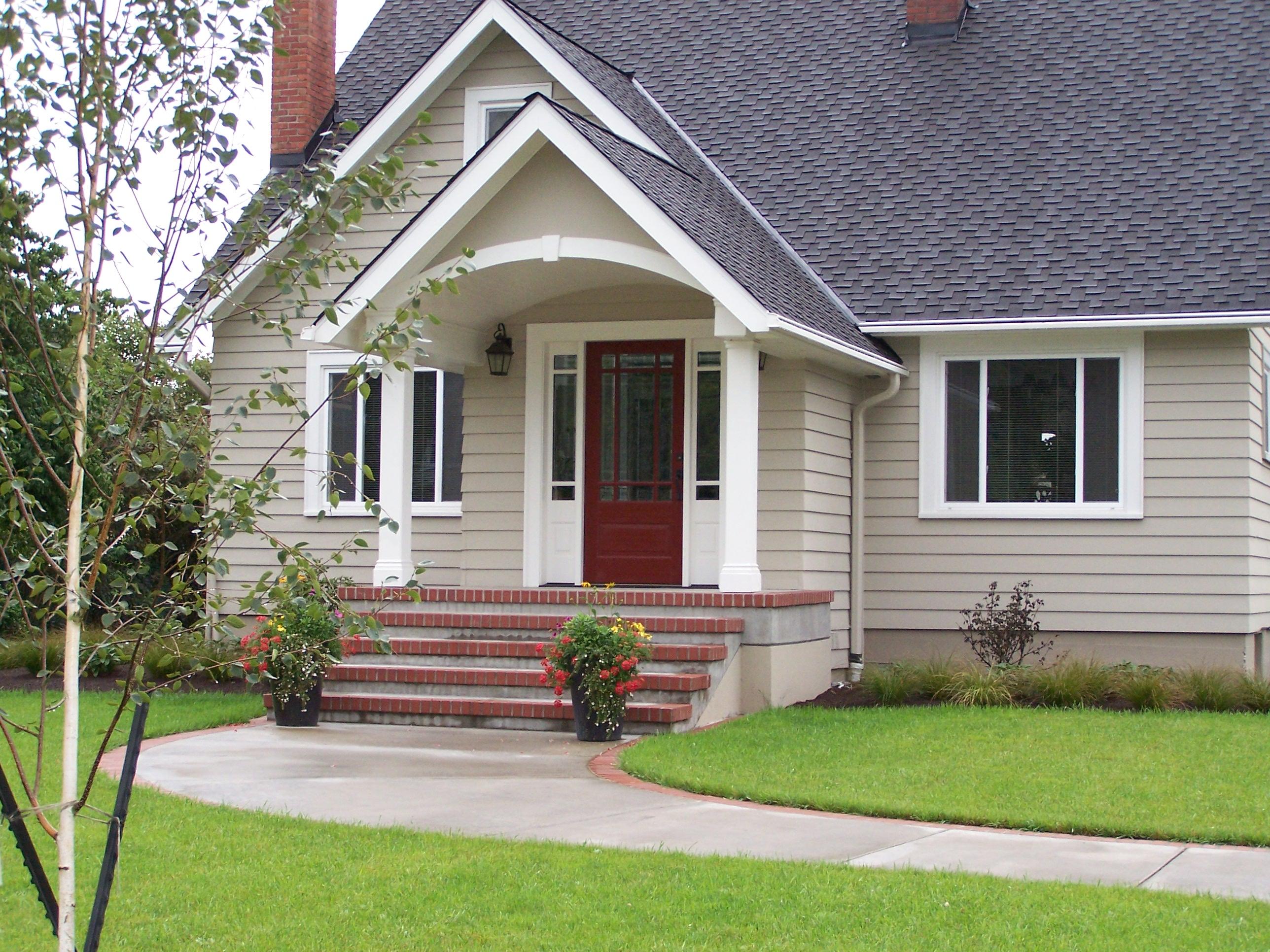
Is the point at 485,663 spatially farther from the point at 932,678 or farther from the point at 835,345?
the point at 835,345

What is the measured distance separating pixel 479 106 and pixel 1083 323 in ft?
20.4

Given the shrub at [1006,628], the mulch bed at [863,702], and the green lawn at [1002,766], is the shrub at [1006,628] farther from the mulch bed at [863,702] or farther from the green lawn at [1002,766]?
the green lawn at [1002,766]

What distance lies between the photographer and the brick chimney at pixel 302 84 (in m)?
16.2

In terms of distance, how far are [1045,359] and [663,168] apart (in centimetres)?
398

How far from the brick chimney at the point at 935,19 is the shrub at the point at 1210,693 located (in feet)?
26.0

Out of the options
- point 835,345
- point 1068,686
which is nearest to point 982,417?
point 835,345

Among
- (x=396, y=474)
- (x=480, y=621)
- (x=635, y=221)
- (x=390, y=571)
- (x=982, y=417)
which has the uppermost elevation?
(x=635, y=221)

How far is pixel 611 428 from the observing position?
1368cm

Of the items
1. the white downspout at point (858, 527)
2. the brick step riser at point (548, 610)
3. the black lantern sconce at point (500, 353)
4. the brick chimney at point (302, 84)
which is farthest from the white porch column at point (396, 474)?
the brick chimney at point (302, 84)

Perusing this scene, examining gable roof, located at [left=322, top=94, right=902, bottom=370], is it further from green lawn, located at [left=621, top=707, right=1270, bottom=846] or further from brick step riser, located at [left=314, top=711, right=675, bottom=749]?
green lawn, located at [left=621, top=707, right=1270, bottom=846]

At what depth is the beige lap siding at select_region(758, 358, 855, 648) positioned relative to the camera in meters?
12.7

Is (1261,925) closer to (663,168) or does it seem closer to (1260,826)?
(1260,826)

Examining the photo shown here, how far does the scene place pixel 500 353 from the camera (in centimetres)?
1394

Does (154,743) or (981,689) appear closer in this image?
(154,743)
